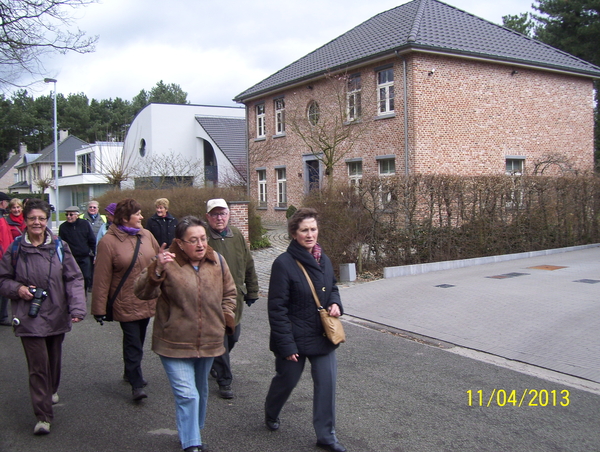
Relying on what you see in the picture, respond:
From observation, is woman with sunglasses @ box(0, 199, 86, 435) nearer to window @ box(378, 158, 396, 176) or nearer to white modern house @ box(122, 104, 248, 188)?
window @ box(378, 158, 396, 176)

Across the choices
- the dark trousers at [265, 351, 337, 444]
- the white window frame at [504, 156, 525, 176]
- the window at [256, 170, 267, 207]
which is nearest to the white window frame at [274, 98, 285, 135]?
the window at [256, 170, 267, 207]

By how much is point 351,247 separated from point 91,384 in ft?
24.8

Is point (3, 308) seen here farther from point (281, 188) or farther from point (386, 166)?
point (281, 188)

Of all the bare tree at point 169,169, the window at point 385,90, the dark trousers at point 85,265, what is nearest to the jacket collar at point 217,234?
the dark trousers at point 85,265

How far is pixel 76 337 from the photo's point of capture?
24.9ft

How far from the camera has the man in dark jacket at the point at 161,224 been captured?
28.8 ft

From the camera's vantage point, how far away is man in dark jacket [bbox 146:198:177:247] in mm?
8789

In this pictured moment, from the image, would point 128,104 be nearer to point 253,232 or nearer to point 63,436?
point 253,232

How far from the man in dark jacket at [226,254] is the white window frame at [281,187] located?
2241 centimetres

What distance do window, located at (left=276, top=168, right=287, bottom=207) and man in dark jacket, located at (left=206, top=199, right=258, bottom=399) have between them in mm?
22411

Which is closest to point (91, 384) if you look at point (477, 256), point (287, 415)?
point (287, 415)

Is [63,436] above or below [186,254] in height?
below

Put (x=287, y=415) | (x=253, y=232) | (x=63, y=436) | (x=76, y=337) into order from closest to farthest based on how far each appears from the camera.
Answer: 1. (x=63, y=436)
2. (x=287, y=415)
3. (x=76, y=337)
4. (x=253, y=232)

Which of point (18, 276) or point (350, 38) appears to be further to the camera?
point (350, 38)
